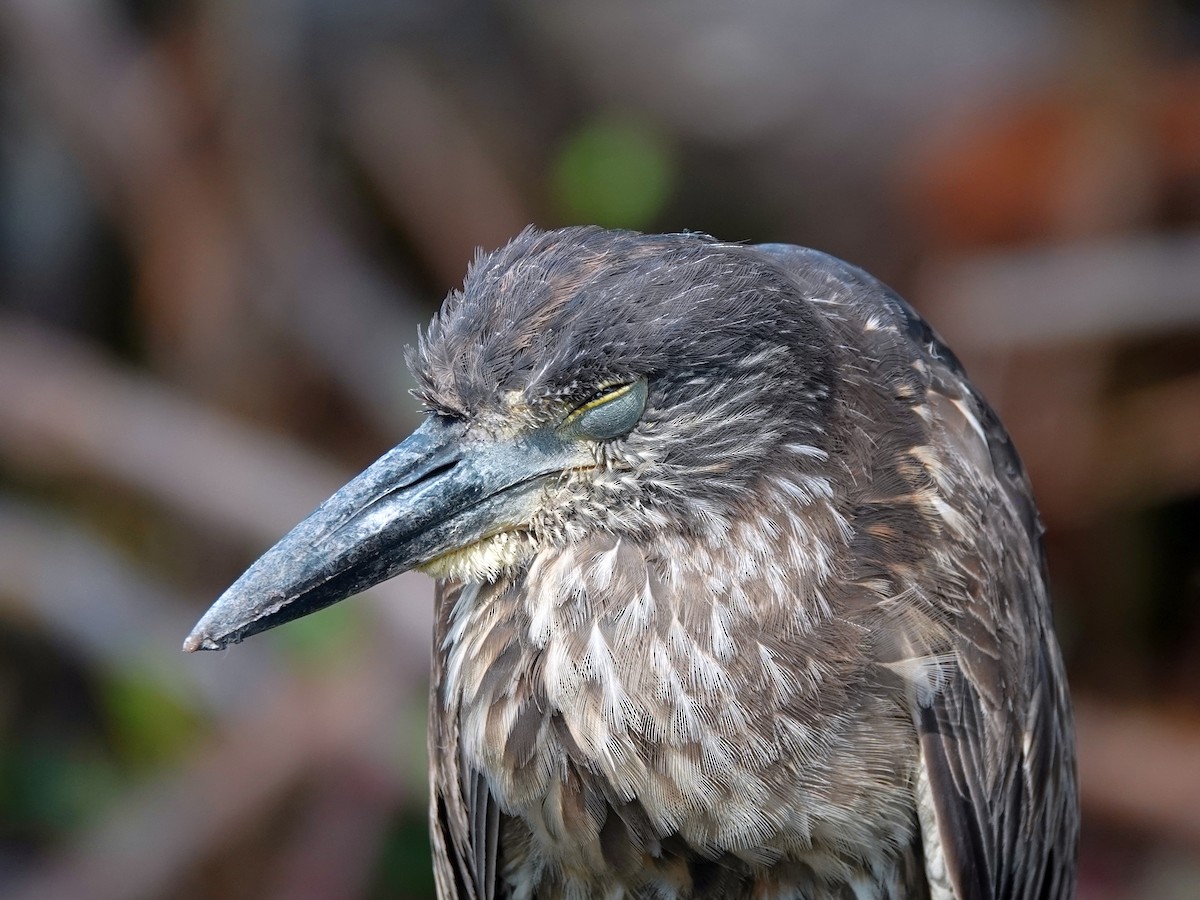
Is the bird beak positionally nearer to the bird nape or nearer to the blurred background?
the bird nape

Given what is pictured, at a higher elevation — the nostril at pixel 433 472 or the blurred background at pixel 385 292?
the blurred background at pixel 385 292

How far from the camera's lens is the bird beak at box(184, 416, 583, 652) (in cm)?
227

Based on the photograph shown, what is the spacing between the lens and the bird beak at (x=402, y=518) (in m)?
2.27

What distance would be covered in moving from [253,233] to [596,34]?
7.28ft

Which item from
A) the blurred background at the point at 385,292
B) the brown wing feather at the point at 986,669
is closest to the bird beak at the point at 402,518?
the brown wing feather at the point at 986,669

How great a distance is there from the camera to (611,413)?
228 centimetres

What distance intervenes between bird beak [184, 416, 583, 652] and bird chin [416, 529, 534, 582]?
0.02 m

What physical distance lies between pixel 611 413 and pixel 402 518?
1.32 feet

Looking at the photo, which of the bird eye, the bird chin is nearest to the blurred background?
the bird chin

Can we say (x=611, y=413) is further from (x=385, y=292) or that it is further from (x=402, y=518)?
(x=385, y=292)

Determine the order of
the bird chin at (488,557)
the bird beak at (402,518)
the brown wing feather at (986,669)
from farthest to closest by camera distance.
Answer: the brown wing feather at (986,669)
the bird chin at (488,557)
the bird beak at (402,518)

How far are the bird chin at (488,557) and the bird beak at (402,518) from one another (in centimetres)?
2

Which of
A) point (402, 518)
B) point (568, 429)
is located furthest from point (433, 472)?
point (568, 429)

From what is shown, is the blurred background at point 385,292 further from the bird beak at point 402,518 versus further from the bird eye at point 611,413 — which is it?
the bird eye at point 611,413
